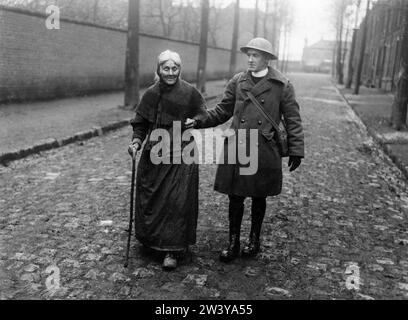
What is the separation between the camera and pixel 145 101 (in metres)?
4.50

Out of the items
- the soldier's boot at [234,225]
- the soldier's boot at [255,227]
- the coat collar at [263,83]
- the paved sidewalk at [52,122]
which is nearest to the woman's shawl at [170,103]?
the coat collar at [263,83]

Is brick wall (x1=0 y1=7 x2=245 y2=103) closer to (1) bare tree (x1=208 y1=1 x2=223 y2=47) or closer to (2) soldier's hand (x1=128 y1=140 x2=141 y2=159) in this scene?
(2) soldier's hand (x1=128 y1=140 x2=141 y2=159)

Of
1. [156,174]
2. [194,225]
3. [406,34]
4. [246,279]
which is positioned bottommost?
[246,279]

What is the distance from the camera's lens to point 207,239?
5.11 m

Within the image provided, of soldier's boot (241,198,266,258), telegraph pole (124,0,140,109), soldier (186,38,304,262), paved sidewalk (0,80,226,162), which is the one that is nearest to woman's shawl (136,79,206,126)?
soldier (186,38,304,262)

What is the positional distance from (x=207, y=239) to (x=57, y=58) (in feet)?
43.1

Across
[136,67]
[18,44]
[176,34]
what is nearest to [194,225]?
[136,67]

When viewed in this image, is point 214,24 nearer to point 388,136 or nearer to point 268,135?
point 388,136

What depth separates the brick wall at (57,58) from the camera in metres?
14.1

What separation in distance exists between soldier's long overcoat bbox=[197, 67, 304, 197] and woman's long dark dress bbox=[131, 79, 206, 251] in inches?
10.1

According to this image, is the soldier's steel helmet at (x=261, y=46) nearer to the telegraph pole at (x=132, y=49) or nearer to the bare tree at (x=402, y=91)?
the bare tree at (x=402, y=91)

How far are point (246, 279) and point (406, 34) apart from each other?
11583mm

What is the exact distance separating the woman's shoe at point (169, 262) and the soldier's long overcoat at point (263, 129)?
0.76m

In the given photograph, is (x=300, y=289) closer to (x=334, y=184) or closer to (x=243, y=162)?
(x=243, y=162)
